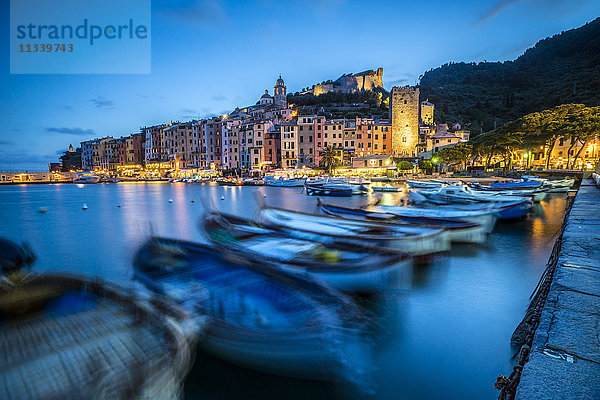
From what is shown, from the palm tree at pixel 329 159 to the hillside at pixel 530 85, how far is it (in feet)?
139

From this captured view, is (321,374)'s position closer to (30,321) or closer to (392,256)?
(392,256)

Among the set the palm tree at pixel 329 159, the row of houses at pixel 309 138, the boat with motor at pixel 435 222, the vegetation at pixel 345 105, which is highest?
the vegetation at pixel 345 105

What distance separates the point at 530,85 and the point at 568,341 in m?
108

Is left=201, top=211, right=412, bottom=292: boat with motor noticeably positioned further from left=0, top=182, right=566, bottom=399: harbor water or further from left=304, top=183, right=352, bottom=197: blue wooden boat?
left=304, top=183, right=352, bottom=197: blue wooden boat

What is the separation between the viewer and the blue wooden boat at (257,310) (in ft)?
13.9

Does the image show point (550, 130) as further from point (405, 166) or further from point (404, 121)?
point (404, 121)

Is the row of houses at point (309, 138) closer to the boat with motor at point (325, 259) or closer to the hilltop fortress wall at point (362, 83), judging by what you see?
the hilltop fortress wall at point (362, 83)

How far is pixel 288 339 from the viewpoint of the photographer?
414 centimetres

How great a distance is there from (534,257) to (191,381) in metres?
12.6

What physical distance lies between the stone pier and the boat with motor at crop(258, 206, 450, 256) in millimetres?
3806

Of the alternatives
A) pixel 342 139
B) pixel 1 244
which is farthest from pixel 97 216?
pixel 342 139

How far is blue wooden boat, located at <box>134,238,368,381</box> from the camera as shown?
4.23 meters

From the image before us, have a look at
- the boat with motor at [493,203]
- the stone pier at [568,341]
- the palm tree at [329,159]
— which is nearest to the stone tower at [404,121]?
the palm tree at [329,159]

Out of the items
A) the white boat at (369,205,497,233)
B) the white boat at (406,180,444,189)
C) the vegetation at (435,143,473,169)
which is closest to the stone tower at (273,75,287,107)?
the vegetation at (435,143,473,169)
